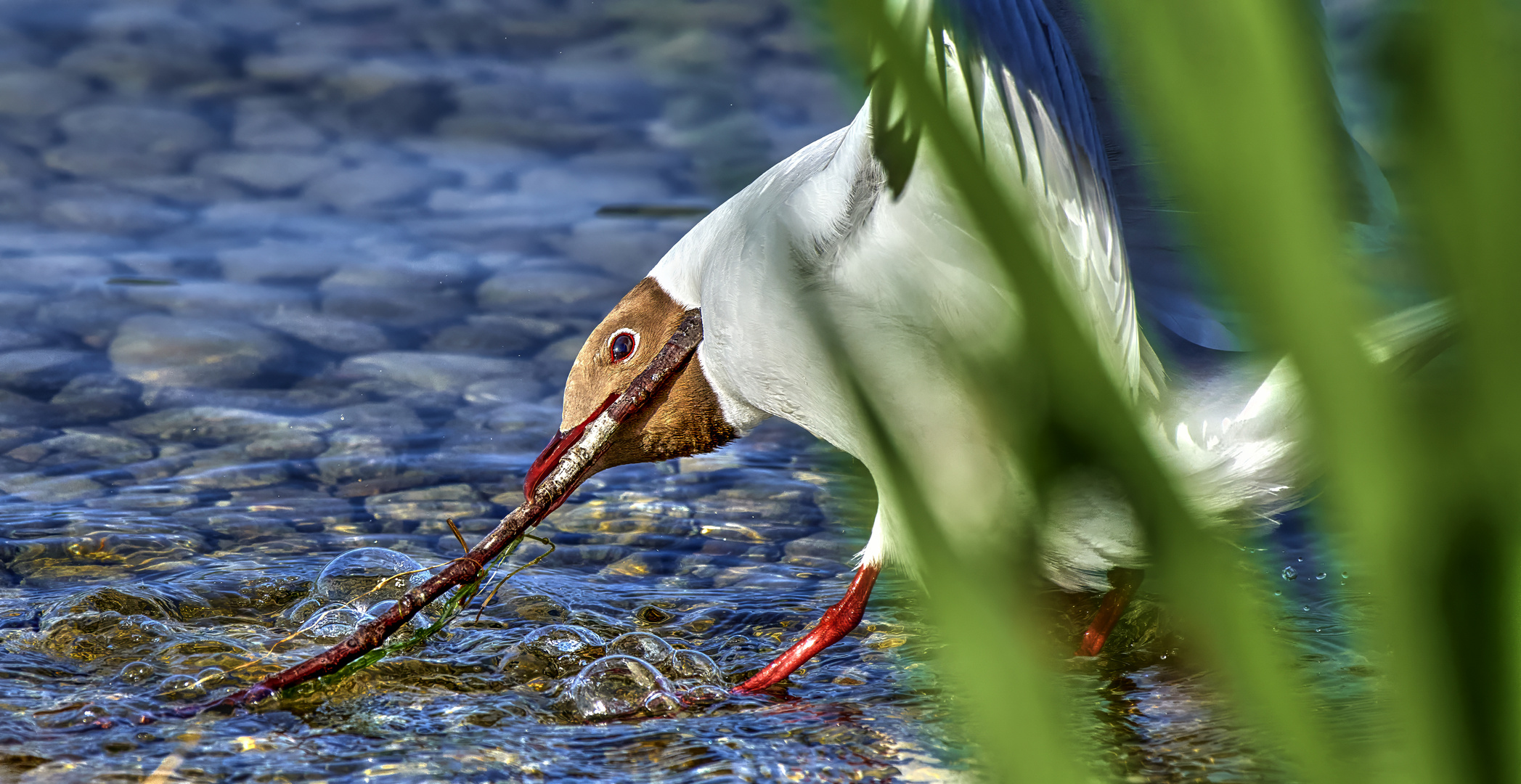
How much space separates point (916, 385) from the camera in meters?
2.12

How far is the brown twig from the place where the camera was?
2330 mm

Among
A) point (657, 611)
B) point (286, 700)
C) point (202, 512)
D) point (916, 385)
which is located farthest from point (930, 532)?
point (202, 512)

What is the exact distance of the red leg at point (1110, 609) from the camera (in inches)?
109

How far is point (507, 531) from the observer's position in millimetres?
2594

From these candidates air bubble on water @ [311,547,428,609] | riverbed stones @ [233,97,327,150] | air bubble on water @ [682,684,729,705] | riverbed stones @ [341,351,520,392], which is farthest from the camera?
riverbed stones @ [233,97,327,150]

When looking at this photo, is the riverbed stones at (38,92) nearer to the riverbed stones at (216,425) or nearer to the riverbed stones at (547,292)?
the riverbed stones at (547,292)

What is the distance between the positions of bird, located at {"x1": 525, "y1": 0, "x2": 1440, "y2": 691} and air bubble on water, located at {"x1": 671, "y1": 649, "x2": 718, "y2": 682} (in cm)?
8

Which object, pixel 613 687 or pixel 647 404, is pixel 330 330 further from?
pixel 613 687

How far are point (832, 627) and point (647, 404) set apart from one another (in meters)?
0.58

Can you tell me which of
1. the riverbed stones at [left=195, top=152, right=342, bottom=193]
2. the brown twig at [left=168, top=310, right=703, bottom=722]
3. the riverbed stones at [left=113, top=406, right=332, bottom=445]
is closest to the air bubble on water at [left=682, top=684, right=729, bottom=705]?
the brown twig at [left=168, top=310, right=703, bottom=722]

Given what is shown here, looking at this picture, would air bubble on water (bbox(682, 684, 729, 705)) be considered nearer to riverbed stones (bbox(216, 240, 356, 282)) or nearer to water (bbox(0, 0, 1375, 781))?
water (bbox(0, 0, 1375, 781))

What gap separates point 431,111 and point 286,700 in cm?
426

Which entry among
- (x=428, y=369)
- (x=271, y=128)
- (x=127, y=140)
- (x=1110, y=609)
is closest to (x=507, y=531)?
(x=1110, y=609)

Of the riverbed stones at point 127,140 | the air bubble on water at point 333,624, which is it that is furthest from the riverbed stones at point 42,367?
the air bubble on water at point 333,624
